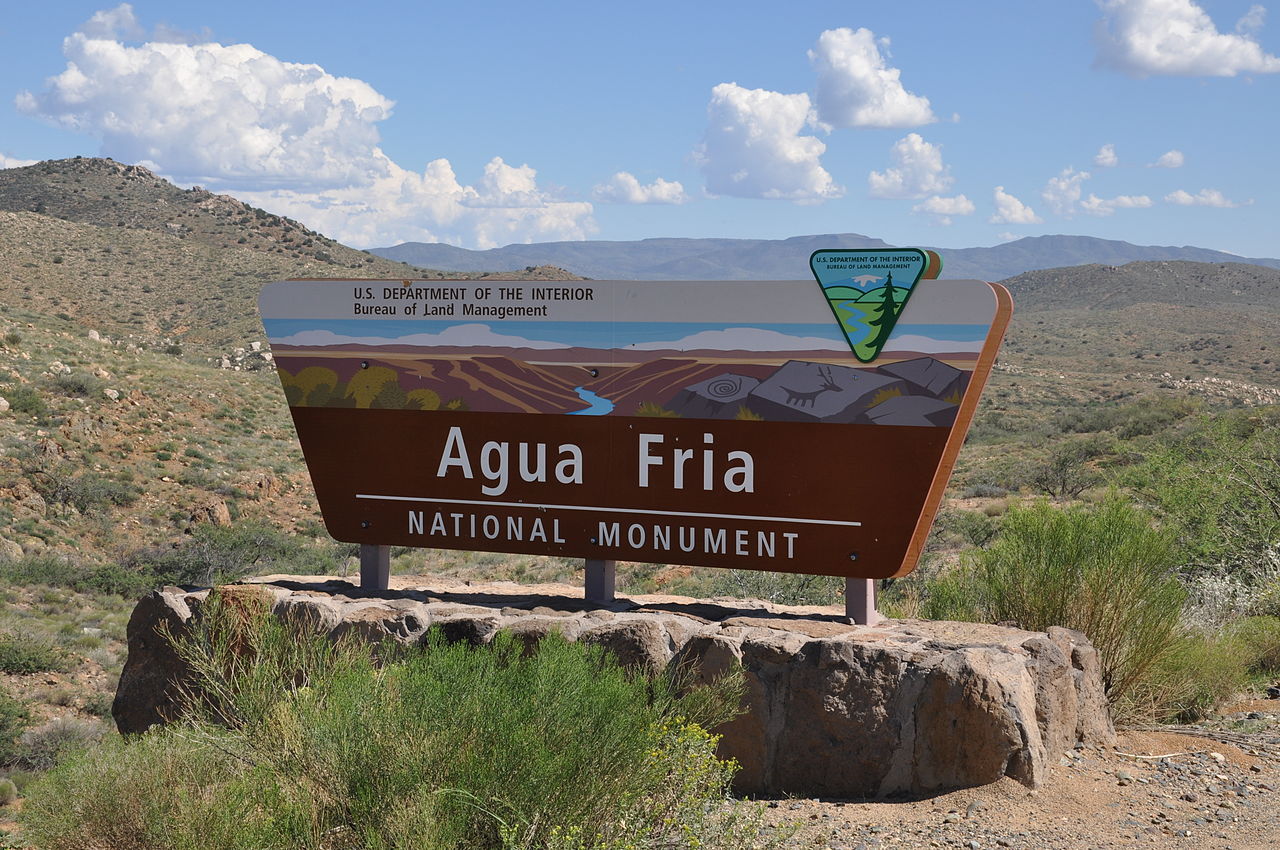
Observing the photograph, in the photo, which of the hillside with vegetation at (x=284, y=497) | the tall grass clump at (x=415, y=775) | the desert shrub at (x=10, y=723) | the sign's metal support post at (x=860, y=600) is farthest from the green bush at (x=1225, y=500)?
the desert shrub at (x=10, y=723)

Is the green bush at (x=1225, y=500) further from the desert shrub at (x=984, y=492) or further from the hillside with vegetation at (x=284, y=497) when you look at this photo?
the desert shrub at (x=984, y=492)

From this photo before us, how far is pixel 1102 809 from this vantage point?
5.46m

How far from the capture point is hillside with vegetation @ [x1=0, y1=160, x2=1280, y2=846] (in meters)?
7.22

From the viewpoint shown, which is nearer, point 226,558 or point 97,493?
point 226,558

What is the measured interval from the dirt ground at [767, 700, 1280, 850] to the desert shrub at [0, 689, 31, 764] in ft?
26.7

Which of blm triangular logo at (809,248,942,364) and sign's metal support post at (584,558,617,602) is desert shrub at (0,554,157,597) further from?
blm triangular logo at (809,248,942,364)

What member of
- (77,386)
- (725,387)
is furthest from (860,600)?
(77,386)

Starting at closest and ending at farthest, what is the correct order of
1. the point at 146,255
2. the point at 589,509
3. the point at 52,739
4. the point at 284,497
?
the point at 589,509, the point at 52,739, the point at 284,497, the point at 146,255

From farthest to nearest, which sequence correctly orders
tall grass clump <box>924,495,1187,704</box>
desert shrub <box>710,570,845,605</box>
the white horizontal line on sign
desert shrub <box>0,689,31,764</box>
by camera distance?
Answer: 1. desert shrub <box>0,689,31,764</box>
2. desert shrub <box>710,570,845,605</box>
3. tall grass clump <box>924,495,1187,704</box>
4. the white horizontal line on sign

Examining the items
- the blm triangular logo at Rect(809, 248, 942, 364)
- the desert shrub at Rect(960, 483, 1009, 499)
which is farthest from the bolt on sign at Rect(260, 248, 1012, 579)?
the desert shrub at Rect(960, 483, 1009, 499)

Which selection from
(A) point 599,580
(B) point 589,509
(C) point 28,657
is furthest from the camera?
(C) point 28,657

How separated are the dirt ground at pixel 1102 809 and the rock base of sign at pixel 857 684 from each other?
153 millimetres

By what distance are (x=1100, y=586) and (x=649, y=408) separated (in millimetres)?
2812

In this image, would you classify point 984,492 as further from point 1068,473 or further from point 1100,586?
point 1100,586
